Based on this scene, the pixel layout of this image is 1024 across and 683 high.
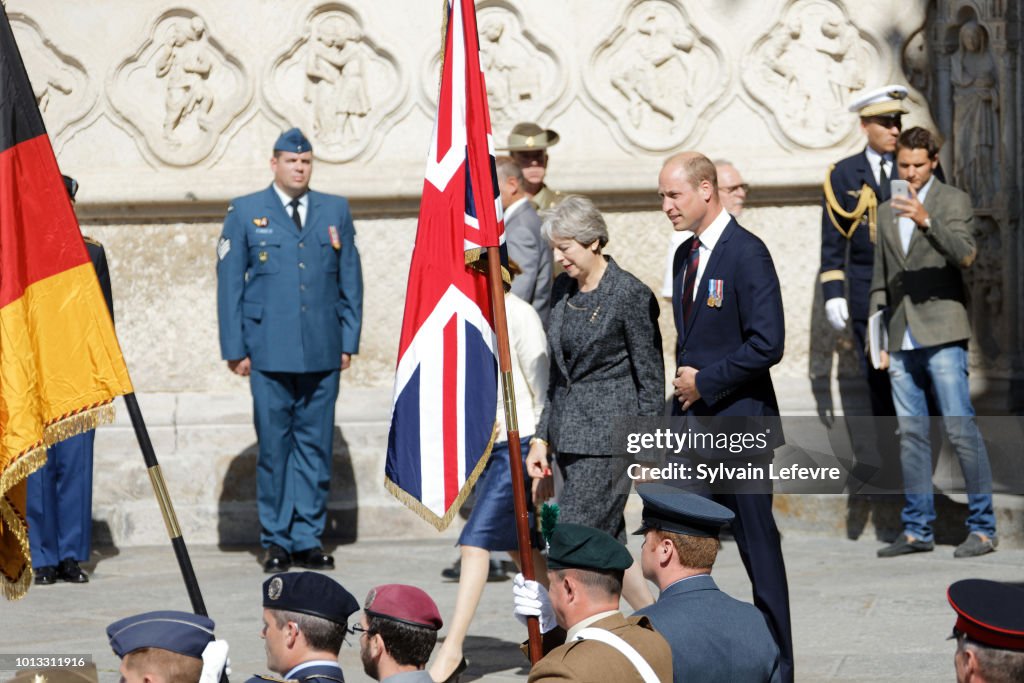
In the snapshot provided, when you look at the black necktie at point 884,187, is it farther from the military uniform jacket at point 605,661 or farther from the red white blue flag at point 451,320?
the military uniform jacket at point 605,661

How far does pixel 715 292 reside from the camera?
6.10 metres

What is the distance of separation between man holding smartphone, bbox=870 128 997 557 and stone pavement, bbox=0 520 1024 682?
23 cm

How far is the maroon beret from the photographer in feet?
14.4

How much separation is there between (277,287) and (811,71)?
11.0 ft

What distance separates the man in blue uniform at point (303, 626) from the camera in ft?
14.3

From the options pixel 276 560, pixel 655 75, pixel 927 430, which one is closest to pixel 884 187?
pixel 927 430

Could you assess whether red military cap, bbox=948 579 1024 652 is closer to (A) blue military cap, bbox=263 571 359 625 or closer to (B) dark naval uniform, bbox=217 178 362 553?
(A) blue military cap, bbox=263 571 359 625

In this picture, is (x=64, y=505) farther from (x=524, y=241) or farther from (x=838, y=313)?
(x=838, y=313)

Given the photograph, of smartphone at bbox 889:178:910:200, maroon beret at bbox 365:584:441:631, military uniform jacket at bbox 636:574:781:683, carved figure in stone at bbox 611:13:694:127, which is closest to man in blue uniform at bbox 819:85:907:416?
smartphone at bbox 889:178:910:200

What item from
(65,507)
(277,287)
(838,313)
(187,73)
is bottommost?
(65,507)

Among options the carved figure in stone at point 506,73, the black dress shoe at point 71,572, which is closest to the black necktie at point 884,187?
the carved figure in stone at point 506,73

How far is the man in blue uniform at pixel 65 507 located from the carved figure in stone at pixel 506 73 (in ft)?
8.23

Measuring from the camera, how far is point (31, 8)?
10.2 m

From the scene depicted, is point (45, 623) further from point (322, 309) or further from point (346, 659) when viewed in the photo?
point (322, 309)
